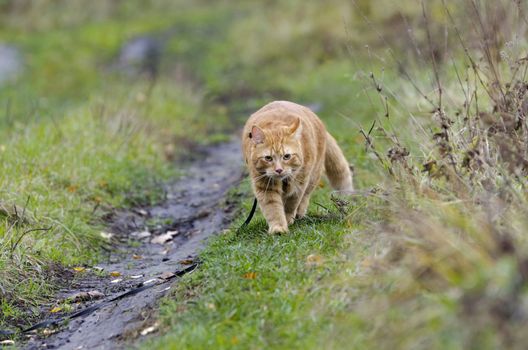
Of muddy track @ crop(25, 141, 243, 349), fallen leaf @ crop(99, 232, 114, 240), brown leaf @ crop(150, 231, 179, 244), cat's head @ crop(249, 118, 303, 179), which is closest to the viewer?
muddy track @ crop(25, 141, 243, 349)

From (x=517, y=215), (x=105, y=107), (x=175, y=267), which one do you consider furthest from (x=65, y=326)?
(x=105, y=107)

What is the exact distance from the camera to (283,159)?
637 cm

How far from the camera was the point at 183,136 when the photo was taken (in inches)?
501

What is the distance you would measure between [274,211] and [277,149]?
0.53m

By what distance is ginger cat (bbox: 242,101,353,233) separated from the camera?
→ 20.9 ft

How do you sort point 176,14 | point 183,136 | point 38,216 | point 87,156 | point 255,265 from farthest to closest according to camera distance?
point 176,14, point 183,136, point 87,156, point 38,216, point 255,265

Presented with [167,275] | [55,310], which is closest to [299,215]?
[167,275]

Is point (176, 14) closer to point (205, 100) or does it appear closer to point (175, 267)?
point (205, 100)

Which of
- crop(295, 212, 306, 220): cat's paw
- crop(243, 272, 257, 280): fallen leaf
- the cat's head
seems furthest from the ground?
the cat's head

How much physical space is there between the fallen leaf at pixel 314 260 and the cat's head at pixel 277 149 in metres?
1.02

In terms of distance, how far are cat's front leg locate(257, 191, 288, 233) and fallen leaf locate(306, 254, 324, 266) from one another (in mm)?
867

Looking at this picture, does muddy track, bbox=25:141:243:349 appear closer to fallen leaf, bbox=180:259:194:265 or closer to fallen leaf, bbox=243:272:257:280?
fallen leaf, bbox=180:259:194:265

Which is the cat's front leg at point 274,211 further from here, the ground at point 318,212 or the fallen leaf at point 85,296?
the fallen leaf at point 85,296

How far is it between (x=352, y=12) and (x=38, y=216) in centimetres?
1322
